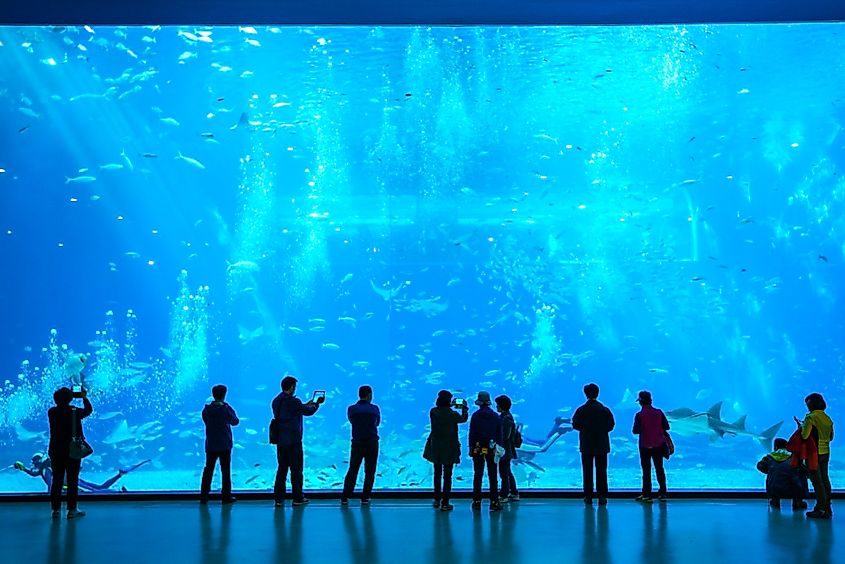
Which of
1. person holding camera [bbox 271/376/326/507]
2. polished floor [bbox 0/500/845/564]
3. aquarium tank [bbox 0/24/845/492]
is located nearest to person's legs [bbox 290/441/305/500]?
person holding camera [bbox 271/376/326/507]

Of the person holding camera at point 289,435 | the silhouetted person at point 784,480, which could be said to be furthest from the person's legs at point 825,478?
the person holding camera at point 289,435

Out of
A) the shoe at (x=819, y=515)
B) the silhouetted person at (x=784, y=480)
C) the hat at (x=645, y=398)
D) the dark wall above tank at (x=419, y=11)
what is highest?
the dark wall above tank at (x=419, y=11)

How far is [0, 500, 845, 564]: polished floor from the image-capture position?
5.70m

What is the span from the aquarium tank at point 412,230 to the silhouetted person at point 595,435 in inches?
451

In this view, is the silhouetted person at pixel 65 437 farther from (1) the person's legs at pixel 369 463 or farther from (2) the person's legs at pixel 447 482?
(2) the person's legs at pixel 447 482

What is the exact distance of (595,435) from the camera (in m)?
8.91

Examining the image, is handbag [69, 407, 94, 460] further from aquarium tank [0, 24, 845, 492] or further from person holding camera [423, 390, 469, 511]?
aquarium tank [0, 24, 845, 492]

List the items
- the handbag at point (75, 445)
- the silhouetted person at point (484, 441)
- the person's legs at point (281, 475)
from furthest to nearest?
the person's legs at point (281, 475) < the silhouetted person at point (484, 441) < the handbag at point (75, 445)

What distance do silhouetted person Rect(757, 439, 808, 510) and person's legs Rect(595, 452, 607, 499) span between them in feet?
5.61

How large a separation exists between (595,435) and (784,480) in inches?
78.3

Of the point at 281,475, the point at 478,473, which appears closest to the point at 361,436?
the point at 281,475

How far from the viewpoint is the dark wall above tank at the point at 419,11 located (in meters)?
7.66

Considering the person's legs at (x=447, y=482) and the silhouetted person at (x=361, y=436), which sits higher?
the silhouetted person at (x=361, y=436)

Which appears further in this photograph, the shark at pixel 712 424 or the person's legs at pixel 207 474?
the shark at pixel 712 424
